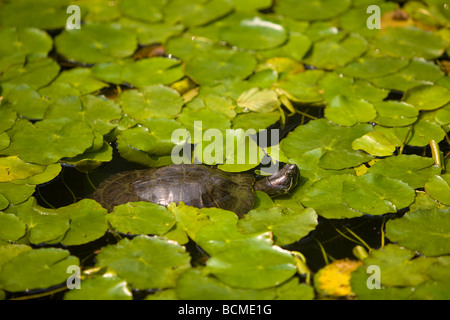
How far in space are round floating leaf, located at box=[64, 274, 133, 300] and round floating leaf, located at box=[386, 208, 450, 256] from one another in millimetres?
1440

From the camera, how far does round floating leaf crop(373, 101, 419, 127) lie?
3.21 m

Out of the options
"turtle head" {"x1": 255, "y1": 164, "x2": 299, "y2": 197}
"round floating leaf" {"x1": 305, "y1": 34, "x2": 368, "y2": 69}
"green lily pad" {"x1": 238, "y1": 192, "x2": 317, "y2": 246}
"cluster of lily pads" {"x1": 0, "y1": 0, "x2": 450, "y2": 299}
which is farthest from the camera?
"round floating leaf" {"x1": 305, "y1": 34, "x2": 368, "y2": 69}

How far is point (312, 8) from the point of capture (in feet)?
14.4

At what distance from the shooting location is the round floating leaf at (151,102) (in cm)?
334

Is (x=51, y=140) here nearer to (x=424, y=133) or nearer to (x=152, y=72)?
(x=152, y=72)

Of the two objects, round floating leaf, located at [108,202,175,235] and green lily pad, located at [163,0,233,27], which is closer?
round floating leaf, located at [108,202,175,235]

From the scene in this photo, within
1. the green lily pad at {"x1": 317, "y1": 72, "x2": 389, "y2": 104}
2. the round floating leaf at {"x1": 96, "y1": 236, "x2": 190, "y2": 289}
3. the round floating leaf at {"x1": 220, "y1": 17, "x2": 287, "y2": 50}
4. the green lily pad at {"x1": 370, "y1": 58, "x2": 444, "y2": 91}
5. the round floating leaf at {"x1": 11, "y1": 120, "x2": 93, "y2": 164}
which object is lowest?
the round floating leaf at {"x1": 96, "y1": 236, "x2": 190, "y2": 289}

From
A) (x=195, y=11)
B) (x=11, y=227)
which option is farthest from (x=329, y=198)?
(x=195, y=11)

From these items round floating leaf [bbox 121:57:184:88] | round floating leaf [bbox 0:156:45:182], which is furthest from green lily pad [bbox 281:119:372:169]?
round floating leaf [bbox 0:156:45:182]

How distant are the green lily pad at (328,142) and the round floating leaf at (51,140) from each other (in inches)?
54.0

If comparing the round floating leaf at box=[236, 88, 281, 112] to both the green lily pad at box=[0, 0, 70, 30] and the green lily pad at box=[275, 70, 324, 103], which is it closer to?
the green lily pad at box=[275, 70, 324, 103]

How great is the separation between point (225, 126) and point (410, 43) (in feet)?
6.37
